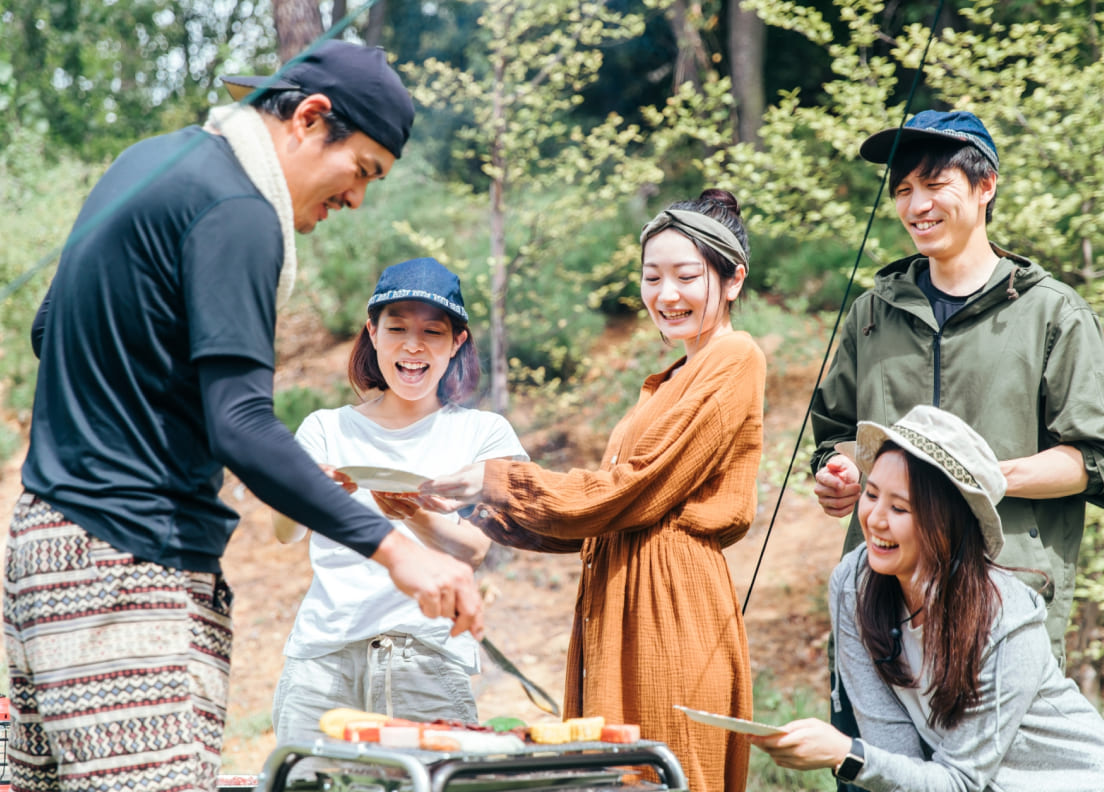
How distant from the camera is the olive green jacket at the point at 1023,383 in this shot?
2.37 meters

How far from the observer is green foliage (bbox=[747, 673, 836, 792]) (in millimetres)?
4418

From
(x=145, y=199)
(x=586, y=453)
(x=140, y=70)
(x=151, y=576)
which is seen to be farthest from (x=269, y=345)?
(x=140, y=70)

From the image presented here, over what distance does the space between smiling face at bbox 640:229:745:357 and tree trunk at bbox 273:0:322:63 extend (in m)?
5.33

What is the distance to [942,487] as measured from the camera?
2.11 meters

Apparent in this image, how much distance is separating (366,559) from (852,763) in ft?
3.82

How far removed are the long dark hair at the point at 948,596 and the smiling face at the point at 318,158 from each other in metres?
1.19

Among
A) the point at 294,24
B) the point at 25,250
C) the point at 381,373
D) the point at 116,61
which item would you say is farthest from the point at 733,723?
the point at 116,61

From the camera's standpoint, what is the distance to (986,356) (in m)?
2.43

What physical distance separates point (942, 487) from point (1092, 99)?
9.45ft

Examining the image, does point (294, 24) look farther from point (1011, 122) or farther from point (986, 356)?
point (986, 356)

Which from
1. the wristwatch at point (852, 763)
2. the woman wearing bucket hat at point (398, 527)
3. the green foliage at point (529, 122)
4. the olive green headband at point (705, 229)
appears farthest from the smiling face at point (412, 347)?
the green foliage at point (529, 122)

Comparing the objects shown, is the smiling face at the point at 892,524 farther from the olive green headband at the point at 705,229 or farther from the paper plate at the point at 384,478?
the paper plate at the point at 384,478

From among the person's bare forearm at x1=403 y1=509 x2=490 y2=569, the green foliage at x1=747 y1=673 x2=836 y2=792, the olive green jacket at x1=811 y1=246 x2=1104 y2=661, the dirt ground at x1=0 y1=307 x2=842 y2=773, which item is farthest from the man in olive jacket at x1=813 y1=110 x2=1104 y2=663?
the dirt ground at x1=0 y1=307 x2=842 y2=773

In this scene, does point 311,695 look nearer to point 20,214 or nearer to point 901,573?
point 901,573
